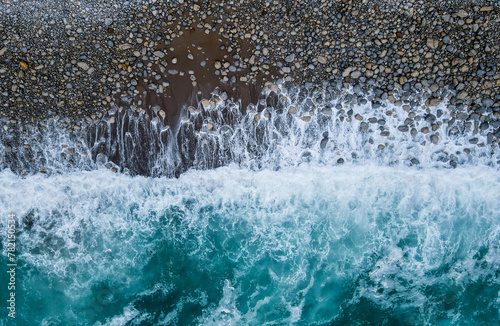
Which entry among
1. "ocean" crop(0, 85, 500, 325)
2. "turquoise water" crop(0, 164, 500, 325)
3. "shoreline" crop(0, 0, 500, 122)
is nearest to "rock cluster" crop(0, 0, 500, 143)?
"shoreline" crop(0, 0, 500, 122)

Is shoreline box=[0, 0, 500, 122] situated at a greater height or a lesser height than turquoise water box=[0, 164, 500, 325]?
greater

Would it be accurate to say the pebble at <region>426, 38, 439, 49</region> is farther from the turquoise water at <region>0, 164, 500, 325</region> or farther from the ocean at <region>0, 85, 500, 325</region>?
the turquoise water at <region>0, 164, 500, 325</region>

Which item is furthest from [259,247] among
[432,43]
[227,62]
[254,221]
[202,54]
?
[432,43]

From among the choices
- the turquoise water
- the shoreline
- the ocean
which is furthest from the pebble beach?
the turquoise water

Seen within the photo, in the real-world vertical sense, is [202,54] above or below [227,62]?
above

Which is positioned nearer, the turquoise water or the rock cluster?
the rock cluster

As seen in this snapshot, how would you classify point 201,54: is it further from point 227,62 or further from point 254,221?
point 254,221

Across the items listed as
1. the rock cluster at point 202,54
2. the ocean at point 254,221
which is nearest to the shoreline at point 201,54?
the rock cluster at point 202,54

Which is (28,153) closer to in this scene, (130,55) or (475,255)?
(130,55)

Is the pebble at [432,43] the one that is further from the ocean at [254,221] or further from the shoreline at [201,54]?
the ocean at [254,221]
